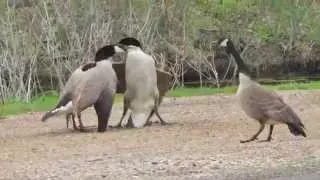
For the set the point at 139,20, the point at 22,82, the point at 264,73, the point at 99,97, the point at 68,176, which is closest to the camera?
the point at 68,176

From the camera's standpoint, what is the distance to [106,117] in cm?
1656

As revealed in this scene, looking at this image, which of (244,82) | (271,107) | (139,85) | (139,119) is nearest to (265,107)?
(271,107)

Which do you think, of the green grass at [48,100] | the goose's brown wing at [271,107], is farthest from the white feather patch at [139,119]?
the green grass at [48,100]

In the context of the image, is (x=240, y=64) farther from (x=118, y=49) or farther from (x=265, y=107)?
(x=118, y=49)

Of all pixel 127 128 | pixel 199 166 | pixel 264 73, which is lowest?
pixel 264 73

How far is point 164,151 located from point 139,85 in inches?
168

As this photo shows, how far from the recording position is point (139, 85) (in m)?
17.5

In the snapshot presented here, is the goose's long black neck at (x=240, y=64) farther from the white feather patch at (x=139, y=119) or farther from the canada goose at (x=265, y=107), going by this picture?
the white feather patch at (x=139, y=119)

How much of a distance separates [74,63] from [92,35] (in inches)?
47.7

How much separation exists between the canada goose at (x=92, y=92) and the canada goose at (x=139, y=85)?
753 mm

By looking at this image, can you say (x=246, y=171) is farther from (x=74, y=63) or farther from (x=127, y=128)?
(x=74, y=63)

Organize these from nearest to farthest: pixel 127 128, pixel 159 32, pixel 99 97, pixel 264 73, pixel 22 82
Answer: pixel 99 97 → pixel 127 128 → pixel 22 82 → pixel 159 32 → pixel 264 73

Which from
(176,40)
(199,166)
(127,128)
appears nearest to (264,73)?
(176,40)

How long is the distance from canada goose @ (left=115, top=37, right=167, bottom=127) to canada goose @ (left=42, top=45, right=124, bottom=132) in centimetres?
75
